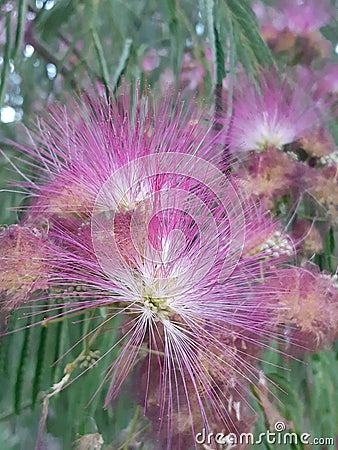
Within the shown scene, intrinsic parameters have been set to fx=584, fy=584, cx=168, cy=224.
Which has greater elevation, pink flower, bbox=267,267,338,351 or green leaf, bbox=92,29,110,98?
green leaf, bbox=92,29,110,98

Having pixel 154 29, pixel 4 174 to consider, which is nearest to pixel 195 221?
pixel 4 174

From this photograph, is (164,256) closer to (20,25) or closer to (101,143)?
(101,143)

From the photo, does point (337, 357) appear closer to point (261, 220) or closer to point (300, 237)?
point (300, 237)

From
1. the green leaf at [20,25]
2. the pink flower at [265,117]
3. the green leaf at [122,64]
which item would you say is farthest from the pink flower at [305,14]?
the green leaf at [20,25]

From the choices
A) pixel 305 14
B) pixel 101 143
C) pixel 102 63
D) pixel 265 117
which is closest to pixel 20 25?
pixel 102 63

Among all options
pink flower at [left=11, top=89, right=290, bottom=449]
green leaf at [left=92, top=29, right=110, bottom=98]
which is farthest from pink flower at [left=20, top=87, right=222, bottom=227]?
green leaf at [left=92, top=29, right=110, bottom=98]

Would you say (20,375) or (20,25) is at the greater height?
(20,25)

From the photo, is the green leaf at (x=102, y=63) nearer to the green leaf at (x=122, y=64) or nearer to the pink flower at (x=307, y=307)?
the green leaf at (x=122, y=64)

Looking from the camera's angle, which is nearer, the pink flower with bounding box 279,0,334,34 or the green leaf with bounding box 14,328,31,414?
the green leaf with bounding box 14,328,31,414

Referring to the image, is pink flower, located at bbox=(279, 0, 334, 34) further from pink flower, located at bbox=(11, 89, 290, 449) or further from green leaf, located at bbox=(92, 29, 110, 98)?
pink flower, located at bbox=(11, 89, 290, 449)
